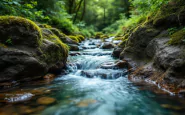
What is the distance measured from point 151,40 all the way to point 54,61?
373cm

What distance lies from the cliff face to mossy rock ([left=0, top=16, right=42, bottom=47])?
3.59m

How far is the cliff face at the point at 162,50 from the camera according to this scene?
3.39 m

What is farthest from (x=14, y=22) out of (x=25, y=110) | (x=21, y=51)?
(x=25, y=110)

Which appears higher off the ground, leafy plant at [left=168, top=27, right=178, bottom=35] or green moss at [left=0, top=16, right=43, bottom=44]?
green moss at [left=0, top=16, right=43, bottom=44]

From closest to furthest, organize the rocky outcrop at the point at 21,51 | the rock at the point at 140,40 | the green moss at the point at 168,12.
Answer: the rocky outcrop at the point at 21,51 < the green moss at the point at 168,12 < the rock at the point at 140,40

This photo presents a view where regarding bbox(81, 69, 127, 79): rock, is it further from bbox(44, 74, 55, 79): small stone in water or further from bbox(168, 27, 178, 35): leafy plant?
bbox(168, 27, 178, 35): leafy plant

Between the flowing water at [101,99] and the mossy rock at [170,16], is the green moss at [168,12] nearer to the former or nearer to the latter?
the mossy rock at [170,16]

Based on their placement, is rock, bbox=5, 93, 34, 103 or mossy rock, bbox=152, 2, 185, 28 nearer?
rock, bbox=5, 93, 34, 103

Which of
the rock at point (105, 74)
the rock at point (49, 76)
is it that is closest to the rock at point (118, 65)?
the rock at point (105, 74)

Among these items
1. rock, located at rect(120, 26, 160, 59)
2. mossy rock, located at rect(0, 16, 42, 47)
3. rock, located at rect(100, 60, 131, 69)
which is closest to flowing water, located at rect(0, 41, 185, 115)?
rock, located at rect(100, 60, 131, 69)

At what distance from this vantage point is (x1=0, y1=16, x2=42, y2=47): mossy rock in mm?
4090

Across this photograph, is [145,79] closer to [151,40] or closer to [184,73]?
[184,73]

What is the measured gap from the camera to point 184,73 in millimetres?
3219

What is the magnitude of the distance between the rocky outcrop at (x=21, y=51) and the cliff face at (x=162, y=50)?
313cm
